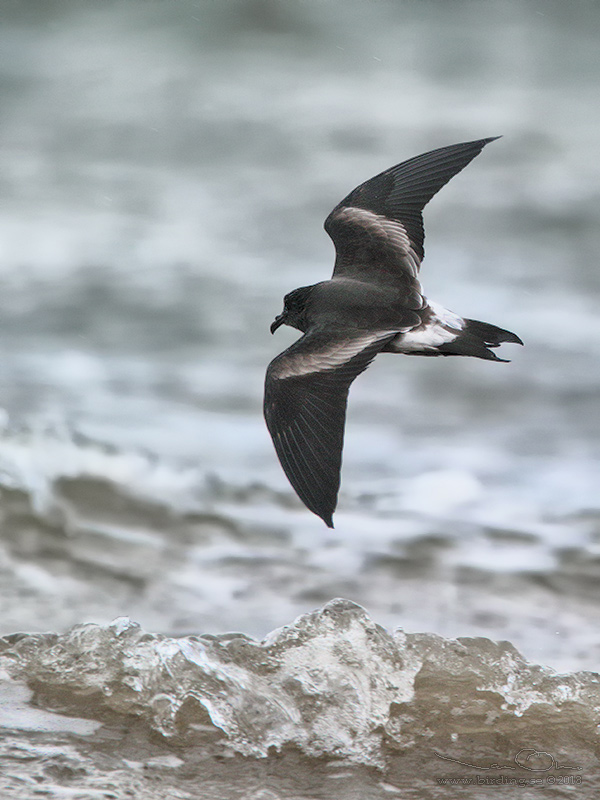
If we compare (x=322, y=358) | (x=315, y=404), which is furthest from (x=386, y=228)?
(x=315, y=404)

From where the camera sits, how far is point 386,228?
4.76 metres

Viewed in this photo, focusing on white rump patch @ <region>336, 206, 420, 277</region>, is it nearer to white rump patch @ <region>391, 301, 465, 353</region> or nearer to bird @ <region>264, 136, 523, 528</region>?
bird @ <region>264, 136, 523, 528</region>

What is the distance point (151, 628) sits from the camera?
496cm

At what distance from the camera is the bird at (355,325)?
354 cm

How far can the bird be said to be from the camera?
3.54 meters

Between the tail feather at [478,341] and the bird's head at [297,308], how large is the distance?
1.83 feet

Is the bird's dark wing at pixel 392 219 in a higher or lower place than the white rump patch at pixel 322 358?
higher

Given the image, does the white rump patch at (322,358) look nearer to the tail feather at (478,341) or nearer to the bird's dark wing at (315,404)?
the bird's dark wing at (315,404)

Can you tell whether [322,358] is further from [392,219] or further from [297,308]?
[392,219]

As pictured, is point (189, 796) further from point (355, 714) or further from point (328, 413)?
point (328, 413)
